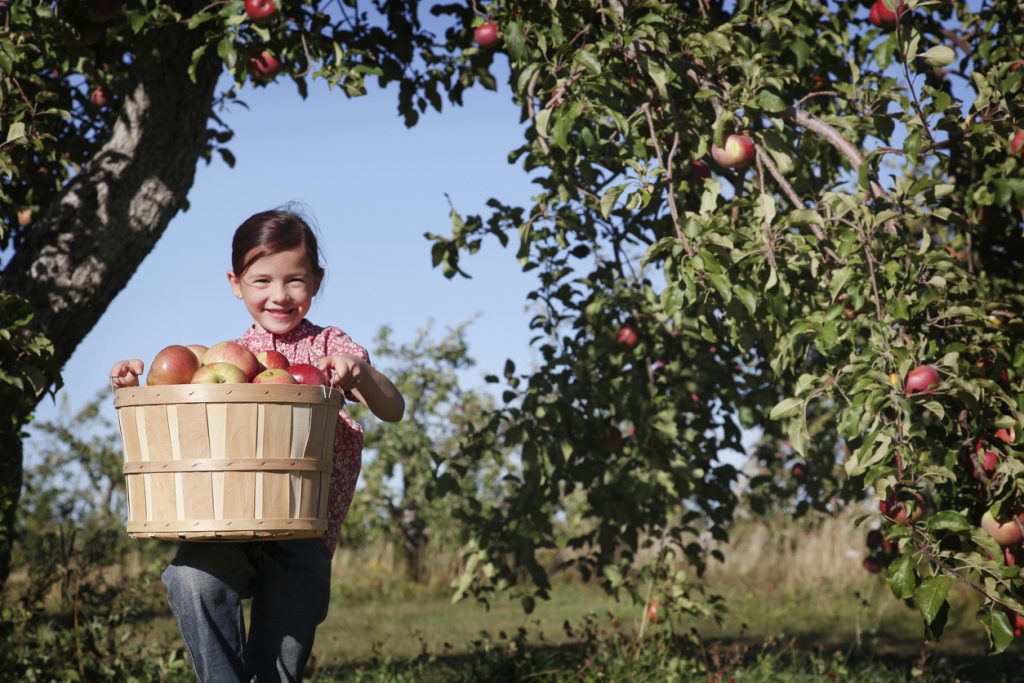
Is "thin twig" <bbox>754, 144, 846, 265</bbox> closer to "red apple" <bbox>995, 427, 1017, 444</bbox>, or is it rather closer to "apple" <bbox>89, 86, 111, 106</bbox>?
"red apple" <bbox>995, 427, 1017, 444</bbox>

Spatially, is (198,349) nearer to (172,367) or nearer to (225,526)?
(172,367)

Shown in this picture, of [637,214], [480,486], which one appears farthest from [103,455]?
[637,214]

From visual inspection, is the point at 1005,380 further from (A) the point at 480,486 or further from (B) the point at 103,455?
(B) the point at 103,455

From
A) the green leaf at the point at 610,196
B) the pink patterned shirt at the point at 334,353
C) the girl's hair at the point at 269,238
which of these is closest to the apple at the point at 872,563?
the green leaf at the point at 610,196

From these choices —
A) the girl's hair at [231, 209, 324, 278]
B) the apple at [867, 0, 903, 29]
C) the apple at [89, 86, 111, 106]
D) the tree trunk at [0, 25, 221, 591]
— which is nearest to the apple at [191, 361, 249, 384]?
the girl's hair at [231, 209, 324, 278]

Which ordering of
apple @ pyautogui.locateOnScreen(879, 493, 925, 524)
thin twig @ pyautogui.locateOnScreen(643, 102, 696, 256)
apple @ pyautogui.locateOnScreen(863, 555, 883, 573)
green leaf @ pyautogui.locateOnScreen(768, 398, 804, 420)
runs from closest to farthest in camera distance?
1. apple @ pyautogui.locateOnScreen(879, 493, 925, 524)
2. green leaf @ pyautogui.locateOnScreen(768, 398, 804, 420)
3. thin twig @ pyautogui.locateOnScreen(643, 102, 696, 256)
4. apple @ pyautogui.locateOnScreen(863, 555, 883, 573)

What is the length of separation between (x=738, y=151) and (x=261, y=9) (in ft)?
5.88

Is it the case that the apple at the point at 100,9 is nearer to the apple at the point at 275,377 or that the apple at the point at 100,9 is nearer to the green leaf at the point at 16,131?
the green leaf at the point at 16,131

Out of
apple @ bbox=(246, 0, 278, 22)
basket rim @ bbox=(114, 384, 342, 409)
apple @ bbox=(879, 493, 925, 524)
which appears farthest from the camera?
apple @ bbox=(246, 0, 278, 22)

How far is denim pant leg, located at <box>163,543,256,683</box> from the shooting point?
243 cm

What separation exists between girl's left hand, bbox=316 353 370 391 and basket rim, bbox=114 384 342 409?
0.06 meters

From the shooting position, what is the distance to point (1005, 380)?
3.29m

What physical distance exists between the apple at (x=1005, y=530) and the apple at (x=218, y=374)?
2.06 meters

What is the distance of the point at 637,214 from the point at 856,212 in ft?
4.69
